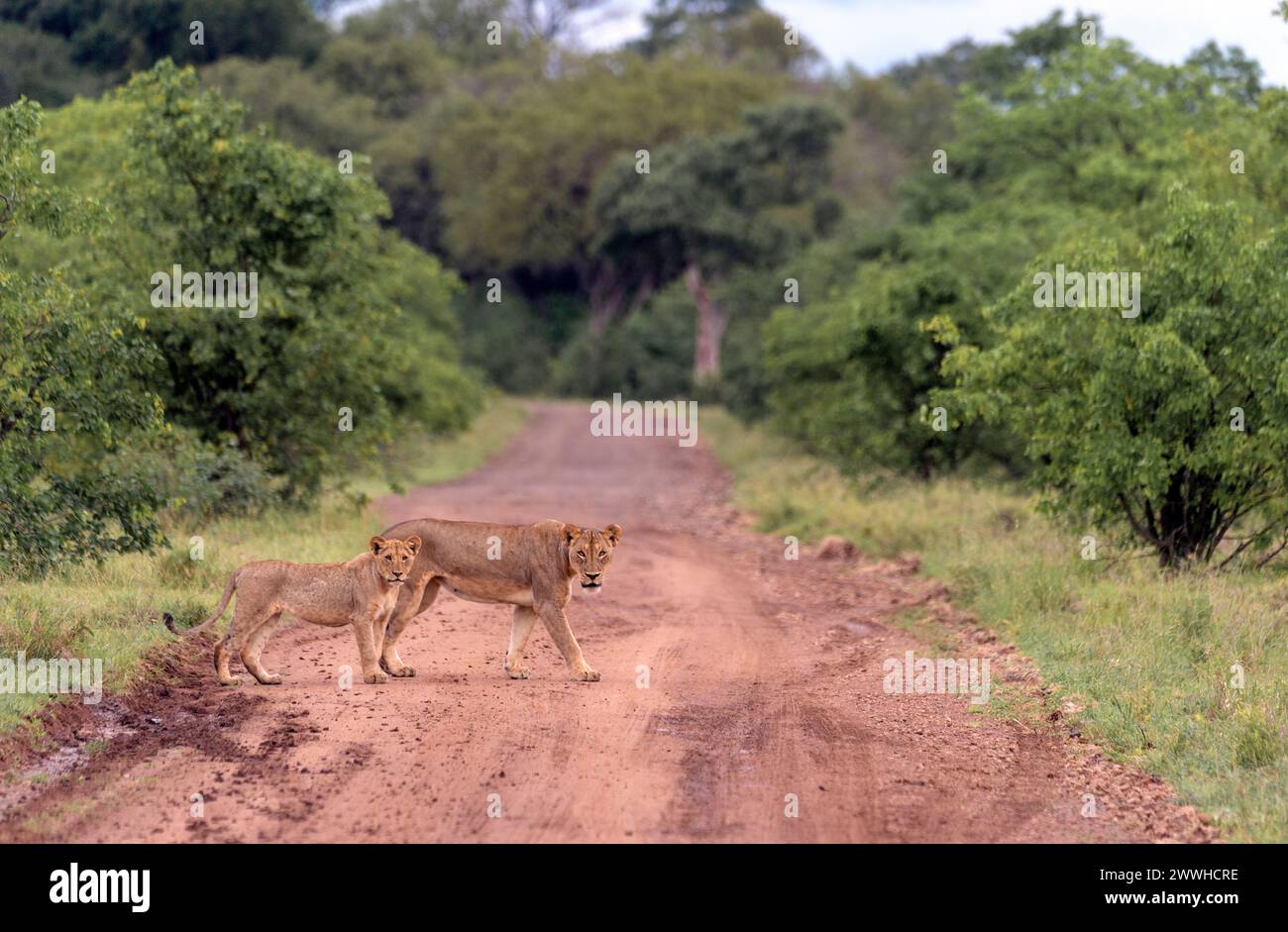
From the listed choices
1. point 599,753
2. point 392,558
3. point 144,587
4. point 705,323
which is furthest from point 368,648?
point 705,323

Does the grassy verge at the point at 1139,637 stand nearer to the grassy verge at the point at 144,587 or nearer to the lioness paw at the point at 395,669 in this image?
the lioness paw at the point at 395,669

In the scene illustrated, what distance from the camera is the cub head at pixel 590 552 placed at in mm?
9602

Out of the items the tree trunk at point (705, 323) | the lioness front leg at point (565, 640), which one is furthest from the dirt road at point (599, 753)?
the tree trunk at point (705, 323)

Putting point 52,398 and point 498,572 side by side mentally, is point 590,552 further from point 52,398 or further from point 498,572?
point 52,398

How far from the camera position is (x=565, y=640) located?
10.2m

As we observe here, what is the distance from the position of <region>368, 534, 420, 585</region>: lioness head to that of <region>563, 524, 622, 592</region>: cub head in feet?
3.47

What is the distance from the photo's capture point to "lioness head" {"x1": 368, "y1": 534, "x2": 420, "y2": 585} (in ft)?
31.4

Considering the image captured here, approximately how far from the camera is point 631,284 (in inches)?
2544

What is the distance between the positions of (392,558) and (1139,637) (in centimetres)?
556

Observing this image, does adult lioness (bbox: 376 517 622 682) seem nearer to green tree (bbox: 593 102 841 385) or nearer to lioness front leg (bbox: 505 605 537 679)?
lioness front leg (bbox: 505 605 537 679)

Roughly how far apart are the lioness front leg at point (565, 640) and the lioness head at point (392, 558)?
1.00m

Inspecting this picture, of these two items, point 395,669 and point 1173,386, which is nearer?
point 395,669

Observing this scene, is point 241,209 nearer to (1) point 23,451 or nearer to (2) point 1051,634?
(1) point 23,451

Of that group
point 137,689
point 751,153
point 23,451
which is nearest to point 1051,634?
point 137,689
